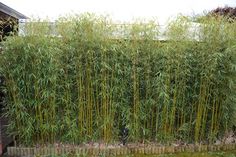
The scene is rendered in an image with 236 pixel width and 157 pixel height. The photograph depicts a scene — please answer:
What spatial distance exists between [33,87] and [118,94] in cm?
125

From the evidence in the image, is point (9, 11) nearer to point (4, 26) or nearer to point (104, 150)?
point (4, 26)

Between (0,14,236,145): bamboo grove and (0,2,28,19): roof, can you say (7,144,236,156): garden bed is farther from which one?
(0,2,28,19): roof

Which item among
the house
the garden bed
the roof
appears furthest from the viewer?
the garden bed

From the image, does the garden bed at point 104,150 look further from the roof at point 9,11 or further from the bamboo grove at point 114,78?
the roof at point 9,11

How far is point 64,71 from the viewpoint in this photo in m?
4.51

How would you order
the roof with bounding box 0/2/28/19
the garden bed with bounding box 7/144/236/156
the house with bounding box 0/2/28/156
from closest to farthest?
the roof with bounding box 0/2/28/19 < the house with bounding box 0/2/28/156 < the garden bed with bounding box 7/144/236/156

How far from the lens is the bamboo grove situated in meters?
4.44

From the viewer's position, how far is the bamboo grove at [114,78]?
4438 millimetres

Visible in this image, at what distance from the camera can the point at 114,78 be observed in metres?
4.59

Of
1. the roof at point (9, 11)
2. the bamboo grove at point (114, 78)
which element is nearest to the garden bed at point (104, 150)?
the bamboo grove at point (114, 78)

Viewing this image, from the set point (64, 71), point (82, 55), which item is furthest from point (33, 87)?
point (82, 55)

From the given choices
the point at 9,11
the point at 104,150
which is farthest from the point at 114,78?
the point at 9,11

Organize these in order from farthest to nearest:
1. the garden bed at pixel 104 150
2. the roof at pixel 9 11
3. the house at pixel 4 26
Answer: the garden bed at pixel 104 150 < the house at pixel 4 26 < the roof at pixel 9 11

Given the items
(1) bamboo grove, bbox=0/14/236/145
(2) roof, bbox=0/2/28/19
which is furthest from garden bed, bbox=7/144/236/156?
(2) roof, bbox=0/2/28/19
